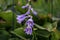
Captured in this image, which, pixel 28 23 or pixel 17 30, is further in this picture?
pixel 17 30

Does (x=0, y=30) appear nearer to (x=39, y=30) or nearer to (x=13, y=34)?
(x=13, y=34)

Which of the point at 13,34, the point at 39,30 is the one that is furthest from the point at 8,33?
the point at 39,30

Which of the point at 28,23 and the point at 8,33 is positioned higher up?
the point at 28,23

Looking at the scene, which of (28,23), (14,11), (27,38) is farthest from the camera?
(14,11)

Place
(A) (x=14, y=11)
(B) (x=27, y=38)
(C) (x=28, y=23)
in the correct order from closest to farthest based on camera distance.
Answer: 1. (C) (x=28, y=23)
2. (B) (x=27, y=38)
3. (A) (x=14, y=11)

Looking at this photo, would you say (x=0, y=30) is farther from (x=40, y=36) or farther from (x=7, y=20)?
(x=40, y=36)

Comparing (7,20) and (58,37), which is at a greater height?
(7,20)

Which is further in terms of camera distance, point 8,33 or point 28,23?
point 8,33

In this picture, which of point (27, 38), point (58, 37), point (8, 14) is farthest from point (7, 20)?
point (58, 37)

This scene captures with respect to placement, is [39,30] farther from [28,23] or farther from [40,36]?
[28,23]
